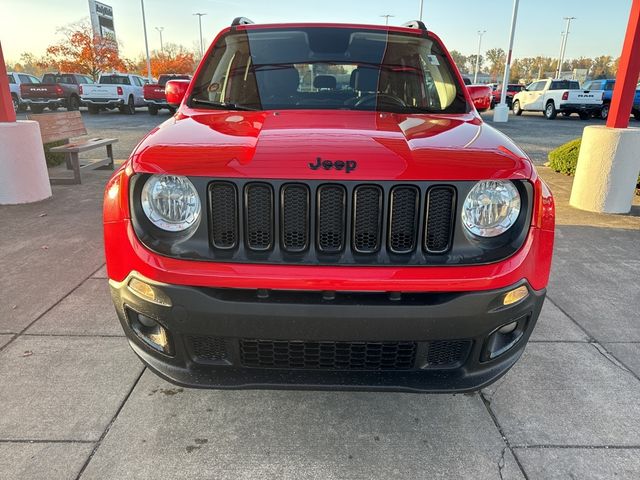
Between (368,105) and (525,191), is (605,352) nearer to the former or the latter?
(525,191)

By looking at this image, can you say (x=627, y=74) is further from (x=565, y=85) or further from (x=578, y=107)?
(x=565, y=85)

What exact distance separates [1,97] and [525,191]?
6.58m

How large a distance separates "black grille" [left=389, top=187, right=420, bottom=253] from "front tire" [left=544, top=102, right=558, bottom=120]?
24.7 m

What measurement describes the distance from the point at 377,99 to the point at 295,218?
58.3 inches

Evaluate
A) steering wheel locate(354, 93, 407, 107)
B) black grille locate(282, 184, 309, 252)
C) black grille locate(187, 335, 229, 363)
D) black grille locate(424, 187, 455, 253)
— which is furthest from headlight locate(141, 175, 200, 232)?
steering wheel locate(354, 93, 407, 107)

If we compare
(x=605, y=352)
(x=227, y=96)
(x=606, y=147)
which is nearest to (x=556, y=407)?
(x=605, y=352)

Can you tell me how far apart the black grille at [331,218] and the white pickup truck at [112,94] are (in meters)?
23.0

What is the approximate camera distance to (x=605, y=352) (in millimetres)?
3045

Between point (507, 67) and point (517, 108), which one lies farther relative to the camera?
point (517, 108)

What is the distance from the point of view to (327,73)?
3221 mm

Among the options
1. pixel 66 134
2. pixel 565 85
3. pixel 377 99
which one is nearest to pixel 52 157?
pixel 66 134

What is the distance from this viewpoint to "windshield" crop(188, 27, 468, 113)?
306 cm

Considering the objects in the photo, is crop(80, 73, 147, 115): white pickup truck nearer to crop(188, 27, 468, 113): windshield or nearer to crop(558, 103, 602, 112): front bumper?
crop(558, 103, 602, 112): front bumper

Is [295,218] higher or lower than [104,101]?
higher
